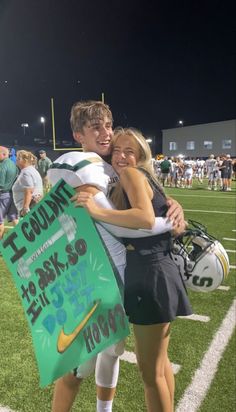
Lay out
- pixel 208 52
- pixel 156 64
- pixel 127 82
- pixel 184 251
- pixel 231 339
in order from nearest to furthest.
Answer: pixel 184 251 → pixel 231 339 → pixel 208 52 → pixel 156 64 → pixel 127 82

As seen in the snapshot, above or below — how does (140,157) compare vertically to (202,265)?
above

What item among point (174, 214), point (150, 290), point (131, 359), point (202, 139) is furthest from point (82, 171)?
point (202, 139)

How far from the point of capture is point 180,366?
2.95m

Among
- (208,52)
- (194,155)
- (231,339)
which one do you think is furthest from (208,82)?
(231,339)

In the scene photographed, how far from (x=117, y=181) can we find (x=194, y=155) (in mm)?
45991

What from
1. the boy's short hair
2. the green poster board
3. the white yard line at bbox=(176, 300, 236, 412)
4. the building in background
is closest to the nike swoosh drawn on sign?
the green poster board

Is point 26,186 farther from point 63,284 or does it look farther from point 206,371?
point 63,284

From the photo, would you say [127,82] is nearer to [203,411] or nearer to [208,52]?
[208,52]

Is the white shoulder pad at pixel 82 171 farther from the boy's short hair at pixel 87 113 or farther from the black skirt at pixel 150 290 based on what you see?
the black skirt at pixel 150 290

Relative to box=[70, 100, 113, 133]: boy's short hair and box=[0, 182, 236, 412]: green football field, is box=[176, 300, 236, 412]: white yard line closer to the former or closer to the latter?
box=[0, 182, 236, 412]: green football field

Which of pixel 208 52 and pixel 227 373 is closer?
pixel 227 373

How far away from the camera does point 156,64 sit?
40.5 m

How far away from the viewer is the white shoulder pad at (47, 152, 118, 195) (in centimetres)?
167

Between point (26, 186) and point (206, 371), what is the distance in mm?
4197
